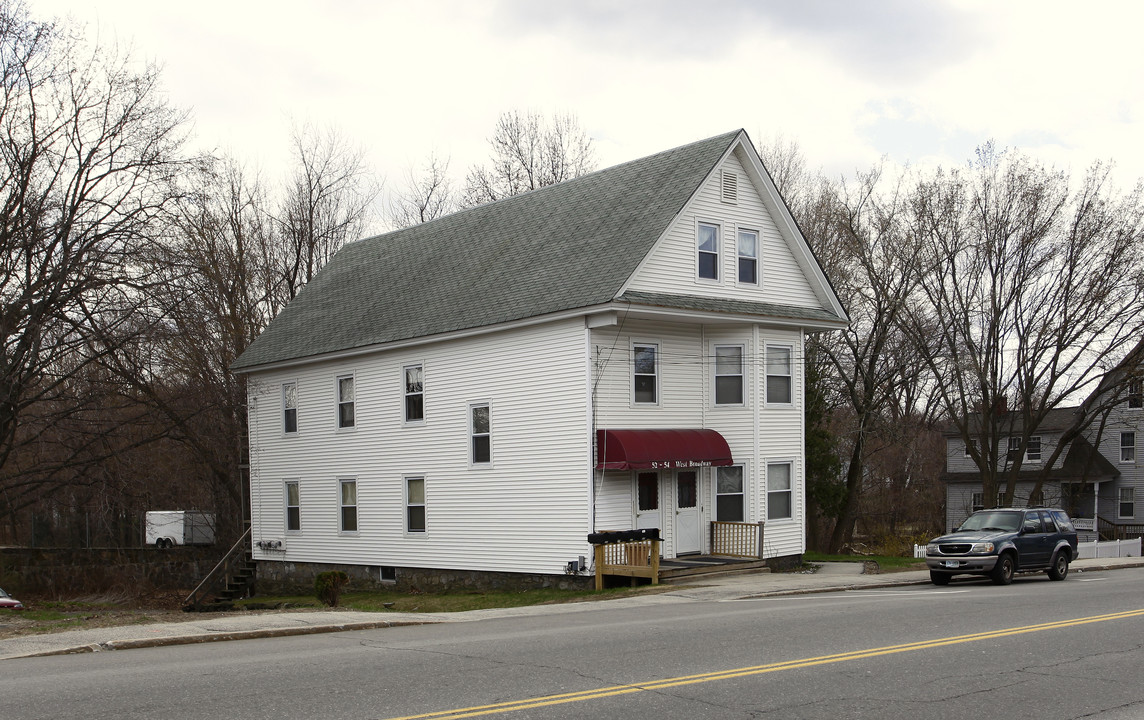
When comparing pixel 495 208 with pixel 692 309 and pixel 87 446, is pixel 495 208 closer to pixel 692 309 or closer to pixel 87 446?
pixel 692 309

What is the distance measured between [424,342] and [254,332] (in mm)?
17975

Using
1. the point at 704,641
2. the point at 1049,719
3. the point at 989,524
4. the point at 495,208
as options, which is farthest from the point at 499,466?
the point at 1049,719

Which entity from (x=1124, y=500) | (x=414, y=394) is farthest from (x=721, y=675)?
(x=1124, y=500)

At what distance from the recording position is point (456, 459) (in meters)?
26.2

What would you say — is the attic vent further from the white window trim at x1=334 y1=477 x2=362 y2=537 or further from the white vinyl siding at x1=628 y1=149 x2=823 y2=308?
the white window trim at x1=334 y1=477 x2=362 y2=537

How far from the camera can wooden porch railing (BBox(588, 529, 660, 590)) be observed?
21797mm

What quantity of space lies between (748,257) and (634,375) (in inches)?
184

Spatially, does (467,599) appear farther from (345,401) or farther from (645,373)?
(345,401)

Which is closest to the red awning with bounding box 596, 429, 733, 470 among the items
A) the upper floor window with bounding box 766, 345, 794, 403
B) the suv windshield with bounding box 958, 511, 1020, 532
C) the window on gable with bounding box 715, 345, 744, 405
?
the window on gable with bounding box 715, 345, 744, 405

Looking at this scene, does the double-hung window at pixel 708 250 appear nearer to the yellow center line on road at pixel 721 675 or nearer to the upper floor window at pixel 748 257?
the upper floor window at pixel 748 257

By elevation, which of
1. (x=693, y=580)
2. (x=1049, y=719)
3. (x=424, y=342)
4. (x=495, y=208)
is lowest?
(x=693, y=580)

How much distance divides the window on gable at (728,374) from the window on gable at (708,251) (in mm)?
1847

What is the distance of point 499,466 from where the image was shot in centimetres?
2505

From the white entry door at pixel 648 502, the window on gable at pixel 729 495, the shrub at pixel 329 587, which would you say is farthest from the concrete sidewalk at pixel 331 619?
the shrub at pixel 329 587
